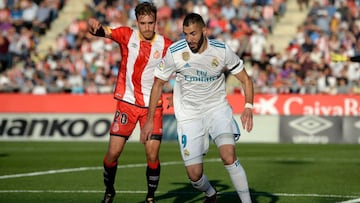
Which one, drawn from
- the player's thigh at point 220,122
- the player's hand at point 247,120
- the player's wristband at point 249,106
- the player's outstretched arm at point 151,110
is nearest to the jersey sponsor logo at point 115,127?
the player's outstretched arm at point 151,110

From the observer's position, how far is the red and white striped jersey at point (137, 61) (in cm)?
1218

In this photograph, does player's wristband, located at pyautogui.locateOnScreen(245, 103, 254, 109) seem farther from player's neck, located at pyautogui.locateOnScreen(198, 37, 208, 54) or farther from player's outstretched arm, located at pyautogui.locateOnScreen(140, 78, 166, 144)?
player's outstretched arm, located at pyautogui.locateOnScreen(140, 78, 166, 144)

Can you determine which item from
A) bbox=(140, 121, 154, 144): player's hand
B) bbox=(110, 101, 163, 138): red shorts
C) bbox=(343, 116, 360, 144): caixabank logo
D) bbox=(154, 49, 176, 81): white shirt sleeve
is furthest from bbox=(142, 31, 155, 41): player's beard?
bbox=(343, 116, 360, 144): caixabank logo

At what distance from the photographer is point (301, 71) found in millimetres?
28922

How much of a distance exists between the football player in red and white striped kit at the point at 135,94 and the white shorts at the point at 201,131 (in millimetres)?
1149

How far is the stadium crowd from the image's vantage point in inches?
1131

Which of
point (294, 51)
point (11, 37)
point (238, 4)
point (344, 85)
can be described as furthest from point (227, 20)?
point (11, 37)

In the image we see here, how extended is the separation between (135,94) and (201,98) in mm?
1545

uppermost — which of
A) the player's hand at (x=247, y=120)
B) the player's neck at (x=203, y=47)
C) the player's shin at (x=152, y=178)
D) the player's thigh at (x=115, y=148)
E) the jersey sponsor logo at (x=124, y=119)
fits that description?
the player's neck at (x=203, y=47)

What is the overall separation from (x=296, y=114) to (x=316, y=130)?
878 millimetres

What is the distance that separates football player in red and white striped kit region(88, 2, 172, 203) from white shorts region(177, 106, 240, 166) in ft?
3.77

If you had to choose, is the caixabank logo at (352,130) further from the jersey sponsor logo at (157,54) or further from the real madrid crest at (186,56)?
the real madrid crest at (186,56)

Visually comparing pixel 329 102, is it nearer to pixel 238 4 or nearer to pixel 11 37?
pixel 238 4

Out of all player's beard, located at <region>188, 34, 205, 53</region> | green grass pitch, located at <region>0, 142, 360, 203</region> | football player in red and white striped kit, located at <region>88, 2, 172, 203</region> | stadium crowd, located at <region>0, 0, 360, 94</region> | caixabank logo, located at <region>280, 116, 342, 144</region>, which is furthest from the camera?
stadium crowd, located at <region>0, 0, 360, 94</region>
